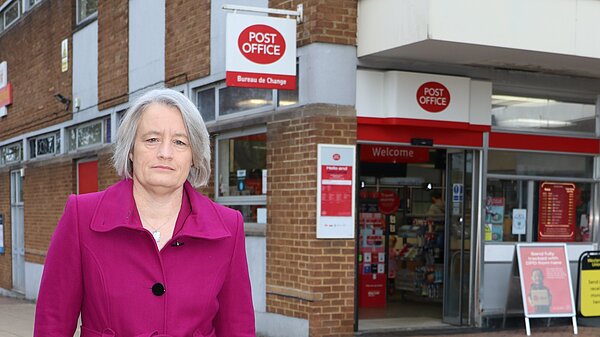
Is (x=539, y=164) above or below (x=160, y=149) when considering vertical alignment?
below

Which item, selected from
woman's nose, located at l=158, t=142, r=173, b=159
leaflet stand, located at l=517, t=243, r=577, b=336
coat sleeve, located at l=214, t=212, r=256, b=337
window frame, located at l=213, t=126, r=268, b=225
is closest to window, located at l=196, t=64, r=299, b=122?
window frame, located at l=213, t=126, r=268, b=225

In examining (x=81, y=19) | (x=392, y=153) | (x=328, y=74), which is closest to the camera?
(x=328, y=74)

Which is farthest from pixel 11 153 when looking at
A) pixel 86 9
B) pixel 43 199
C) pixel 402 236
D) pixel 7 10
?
pixel 402 236

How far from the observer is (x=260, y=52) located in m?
7.64

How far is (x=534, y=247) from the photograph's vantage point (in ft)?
29.1

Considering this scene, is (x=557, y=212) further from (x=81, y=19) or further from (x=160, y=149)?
(x=81, y=19)

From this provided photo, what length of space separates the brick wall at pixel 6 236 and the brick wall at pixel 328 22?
13.1 metres

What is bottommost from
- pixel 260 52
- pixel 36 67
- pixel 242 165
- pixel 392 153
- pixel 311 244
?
pixel 311 244

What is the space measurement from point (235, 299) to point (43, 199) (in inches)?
587

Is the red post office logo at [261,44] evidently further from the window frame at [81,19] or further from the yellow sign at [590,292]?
the window frame at [81,19]

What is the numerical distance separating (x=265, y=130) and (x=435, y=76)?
214 centimetres

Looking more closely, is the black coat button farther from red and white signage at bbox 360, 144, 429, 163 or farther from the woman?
red and white signage at bbox 360, 144, 429, 163

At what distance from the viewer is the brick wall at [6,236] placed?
18297mm

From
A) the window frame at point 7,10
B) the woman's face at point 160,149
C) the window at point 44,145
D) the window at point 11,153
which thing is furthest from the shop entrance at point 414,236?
the window frame at point 7,10
